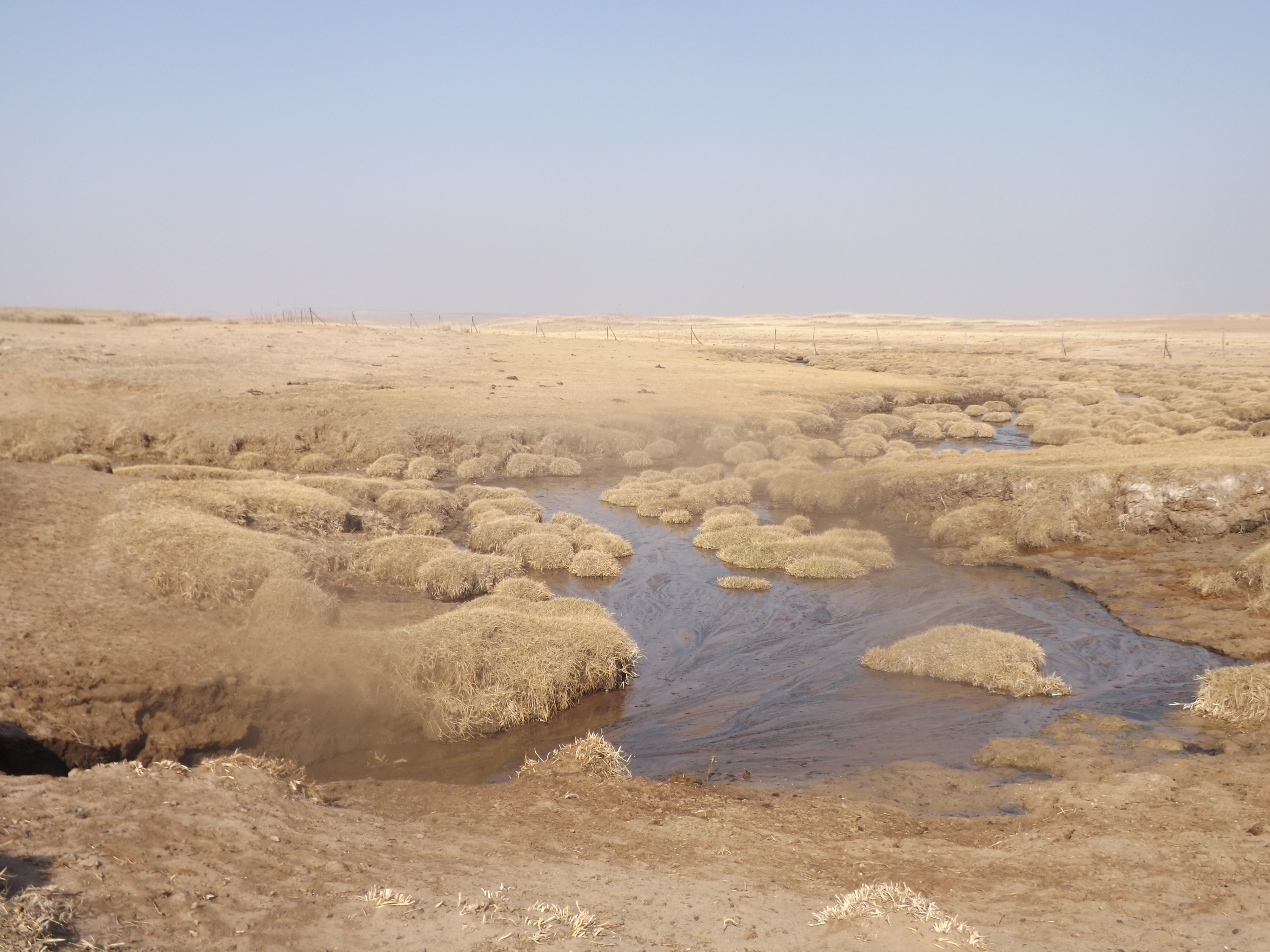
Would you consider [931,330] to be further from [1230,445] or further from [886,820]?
[886,820]

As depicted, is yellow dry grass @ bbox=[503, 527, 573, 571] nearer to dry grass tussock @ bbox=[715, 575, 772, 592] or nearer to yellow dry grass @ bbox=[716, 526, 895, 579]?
dry grass tussock @ bbox=[715, 575, 772, 592]

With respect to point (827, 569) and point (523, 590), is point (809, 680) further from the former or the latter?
point (827, 569)

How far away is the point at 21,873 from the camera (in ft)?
20.9

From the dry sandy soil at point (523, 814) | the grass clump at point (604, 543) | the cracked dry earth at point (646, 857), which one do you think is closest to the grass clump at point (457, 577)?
the dry sandy soil at point (523, 814)

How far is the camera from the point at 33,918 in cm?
565

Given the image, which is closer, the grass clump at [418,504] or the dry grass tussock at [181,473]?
the dry grass tussock at [181,473]

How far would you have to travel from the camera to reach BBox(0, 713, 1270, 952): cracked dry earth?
6715mm

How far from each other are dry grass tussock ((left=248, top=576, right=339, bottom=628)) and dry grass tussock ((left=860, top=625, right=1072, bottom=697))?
952cm

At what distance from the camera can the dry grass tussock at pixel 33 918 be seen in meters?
5.36

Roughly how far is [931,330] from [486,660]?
15051 cm

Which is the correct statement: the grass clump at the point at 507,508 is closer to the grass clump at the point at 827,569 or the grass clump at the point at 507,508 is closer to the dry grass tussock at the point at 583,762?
the grass clump at the point at 827,569

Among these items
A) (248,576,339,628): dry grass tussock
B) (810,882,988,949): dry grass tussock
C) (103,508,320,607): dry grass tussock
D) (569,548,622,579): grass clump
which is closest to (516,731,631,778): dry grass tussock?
(810,882,988,949): dry grass tussock

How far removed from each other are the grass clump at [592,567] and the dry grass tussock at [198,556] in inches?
268

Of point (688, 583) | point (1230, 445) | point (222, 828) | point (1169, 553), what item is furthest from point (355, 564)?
point (1230, 445)
